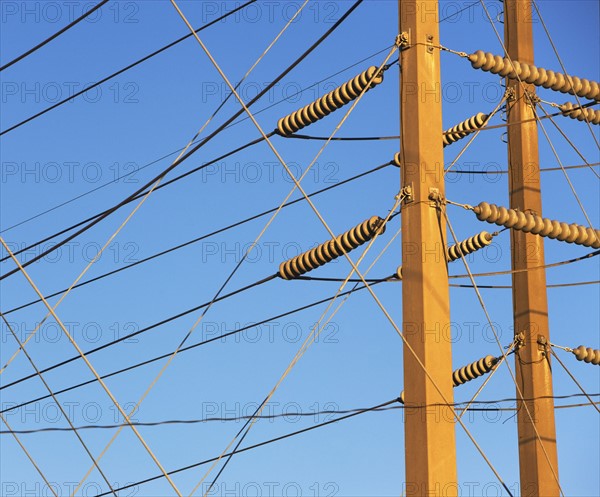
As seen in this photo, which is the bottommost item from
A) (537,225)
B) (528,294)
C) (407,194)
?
(407,194)

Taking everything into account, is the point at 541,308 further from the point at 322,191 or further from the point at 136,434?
the point at 136,434

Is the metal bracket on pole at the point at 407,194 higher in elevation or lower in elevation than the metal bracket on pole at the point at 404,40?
lower

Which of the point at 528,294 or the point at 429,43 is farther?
the point at 528,294

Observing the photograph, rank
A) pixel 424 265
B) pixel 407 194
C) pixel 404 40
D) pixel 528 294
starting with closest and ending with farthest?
pixel 424 265, pixel 407 194, pixel 404 40, pixel 528 294

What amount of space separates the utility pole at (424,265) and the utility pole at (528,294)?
2.80 m

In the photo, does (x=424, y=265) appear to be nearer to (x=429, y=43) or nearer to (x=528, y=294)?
(x=429, y=43)

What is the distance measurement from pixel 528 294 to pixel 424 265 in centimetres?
453

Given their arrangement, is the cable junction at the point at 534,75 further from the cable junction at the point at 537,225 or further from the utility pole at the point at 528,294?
the cable junction at the point at 537,225

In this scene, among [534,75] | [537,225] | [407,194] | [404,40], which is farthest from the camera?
[534,75]

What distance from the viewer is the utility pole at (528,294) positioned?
14.6m

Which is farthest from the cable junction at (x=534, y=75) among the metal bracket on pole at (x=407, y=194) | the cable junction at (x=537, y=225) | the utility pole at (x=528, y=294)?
the metal bracket on pole at (x=407, y=194)

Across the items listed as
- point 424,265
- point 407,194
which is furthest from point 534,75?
point 424,265

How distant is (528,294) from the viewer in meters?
15.5

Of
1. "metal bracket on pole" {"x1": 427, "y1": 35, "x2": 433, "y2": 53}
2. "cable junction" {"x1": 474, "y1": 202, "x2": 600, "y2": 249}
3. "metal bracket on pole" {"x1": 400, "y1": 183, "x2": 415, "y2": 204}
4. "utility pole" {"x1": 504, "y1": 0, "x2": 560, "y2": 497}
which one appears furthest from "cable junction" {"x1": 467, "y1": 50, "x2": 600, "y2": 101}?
"metal bracket on pole" {"x1": 400, "y1": 183, "x2": 415, "y2": 204}
